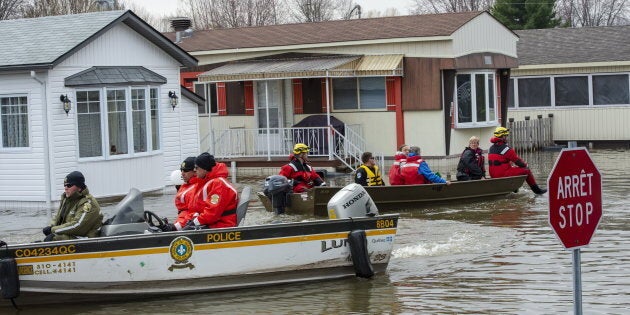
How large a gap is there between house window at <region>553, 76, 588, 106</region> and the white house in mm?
17735

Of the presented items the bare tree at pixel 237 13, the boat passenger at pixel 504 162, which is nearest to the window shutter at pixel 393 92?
the boat passenger at pixel 504 162

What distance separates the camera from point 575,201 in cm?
700

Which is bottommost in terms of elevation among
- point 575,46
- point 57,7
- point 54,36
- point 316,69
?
point 316,69

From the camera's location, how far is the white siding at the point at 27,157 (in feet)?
76.5

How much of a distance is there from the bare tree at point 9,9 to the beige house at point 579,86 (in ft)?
88.9

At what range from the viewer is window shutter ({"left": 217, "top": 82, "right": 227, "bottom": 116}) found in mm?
35312

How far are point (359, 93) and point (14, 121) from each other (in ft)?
39.5

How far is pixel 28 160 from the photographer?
23547 millimetres

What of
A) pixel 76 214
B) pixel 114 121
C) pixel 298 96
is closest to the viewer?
pixel 76 214

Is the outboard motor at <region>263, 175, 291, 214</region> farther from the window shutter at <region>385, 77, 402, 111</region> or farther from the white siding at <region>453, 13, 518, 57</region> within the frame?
the white siding at <region>453, 13, 518, 57</region>

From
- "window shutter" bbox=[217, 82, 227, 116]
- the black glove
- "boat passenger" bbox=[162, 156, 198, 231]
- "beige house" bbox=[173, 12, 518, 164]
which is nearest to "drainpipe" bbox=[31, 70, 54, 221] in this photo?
"boat passenger" bbox=[162, 156, 198, 231]

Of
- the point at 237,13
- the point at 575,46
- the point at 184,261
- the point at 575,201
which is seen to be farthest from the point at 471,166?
the point at 237,13

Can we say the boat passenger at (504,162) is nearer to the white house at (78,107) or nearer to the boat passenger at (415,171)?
the boat passenger at (415,171)

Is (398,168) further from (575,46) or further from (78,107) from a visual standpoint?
(575,46)
